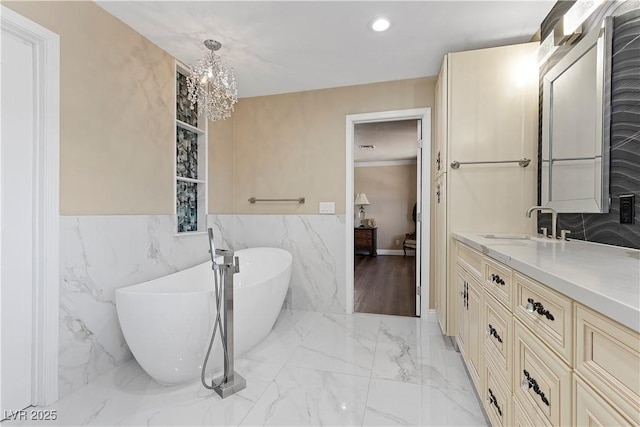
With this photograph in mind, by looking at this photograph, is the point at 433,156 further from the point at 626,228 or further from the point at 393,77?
the point at 626,228

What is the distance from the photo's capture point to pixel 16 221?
1.53m

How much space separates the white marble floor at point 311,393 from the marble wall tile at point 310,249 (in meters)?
0.74

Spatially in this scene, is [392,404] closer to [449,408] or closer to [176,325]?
[449,408]

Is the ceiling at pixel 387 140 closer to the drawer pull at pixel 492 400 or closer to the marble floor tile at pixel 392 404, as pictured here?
the marble floor tile at pixel 392 404

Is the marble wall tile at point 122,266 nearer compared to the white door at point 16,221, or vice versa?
the white door at point 16,221

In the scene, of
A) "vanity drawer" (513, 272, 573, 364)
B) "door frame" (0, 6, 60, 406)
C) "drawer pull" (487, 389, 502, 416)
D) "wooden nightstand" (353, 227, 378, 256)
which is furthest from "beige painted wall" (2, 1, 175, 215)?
"wooden nightstand" (353, 227, 378, 256)

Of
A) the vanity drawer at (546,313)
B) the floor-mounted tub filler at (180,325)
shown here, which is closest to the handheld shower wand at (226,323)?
the floor-mounted tub filler at (180,325)

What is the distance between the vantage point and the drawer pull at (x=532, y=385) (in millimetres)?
906

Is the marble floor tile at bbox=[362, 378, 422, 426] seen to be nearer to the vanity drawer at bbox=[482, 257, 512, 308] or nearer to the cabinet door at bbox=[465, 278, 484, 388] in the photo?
the cabinet door at bbox=[465, 278, 484, 388]

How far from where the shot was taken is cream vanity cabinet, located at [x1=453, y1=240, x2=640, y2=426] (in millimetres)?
608

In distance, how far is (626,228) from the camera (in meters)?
1.36

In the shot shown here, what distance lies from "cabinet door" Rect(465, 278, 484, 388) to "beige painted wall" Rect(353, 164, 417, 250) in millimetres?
5394

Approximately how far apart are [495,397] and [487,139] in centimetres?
170

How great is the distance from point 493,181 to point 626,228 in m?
0.91
